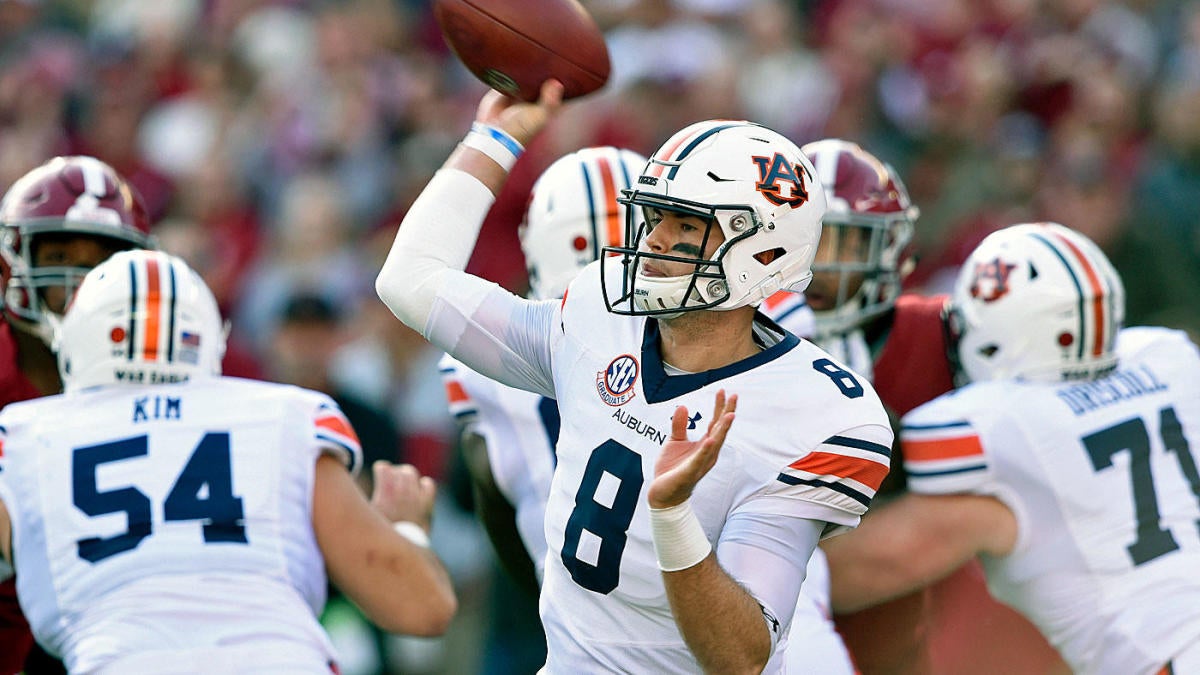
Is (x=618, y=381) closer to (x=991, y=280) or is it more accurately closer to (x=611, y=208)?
(x=611, y=208)

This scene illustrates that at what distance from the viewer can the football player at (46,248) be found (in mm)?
4637

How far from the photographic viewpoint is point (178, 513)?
3709 millimetres

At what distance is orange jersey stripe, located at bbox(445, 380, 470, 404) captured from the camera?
430 centimetres

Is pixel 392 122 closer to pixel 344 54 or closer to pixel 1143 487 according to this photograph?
pixel 344 54

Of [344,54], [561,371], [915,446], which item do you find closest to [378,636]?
[915,446]

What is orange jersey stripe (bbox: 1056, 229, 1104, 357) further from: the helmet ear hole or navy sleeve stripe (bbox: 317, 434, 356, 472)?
navy sleeve stripe (bbox: 317, 434, 356, 472)

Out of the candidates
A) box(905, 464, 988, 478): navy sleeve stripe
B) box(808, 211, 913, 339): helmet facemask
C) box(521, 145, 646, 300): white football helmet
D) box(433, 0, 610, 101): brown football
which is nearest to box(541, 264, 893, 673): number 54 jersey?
box(433, 0, 610, 101): brown football

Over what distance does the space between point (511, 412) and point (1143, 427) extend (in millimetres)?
1576

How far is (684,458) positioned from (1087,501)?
1.60 metres

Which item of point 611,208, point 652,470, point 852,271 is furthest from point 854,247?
point 652,470

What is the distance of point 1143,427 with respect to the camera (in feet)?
13.2

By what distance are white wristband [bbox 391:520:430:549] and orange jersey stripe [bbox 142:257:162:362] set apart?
28.5 inches

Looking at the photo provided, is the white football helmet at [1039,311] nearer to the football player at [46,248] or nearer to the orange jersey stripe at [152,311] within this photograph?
the orange jersey stripe at [152,311]

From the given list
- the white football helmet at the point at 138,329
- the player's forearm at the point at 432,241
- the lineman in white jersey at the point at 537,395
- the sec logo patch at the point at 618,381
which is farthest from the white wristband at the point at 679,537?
the white football helmet at the point at 138,329
